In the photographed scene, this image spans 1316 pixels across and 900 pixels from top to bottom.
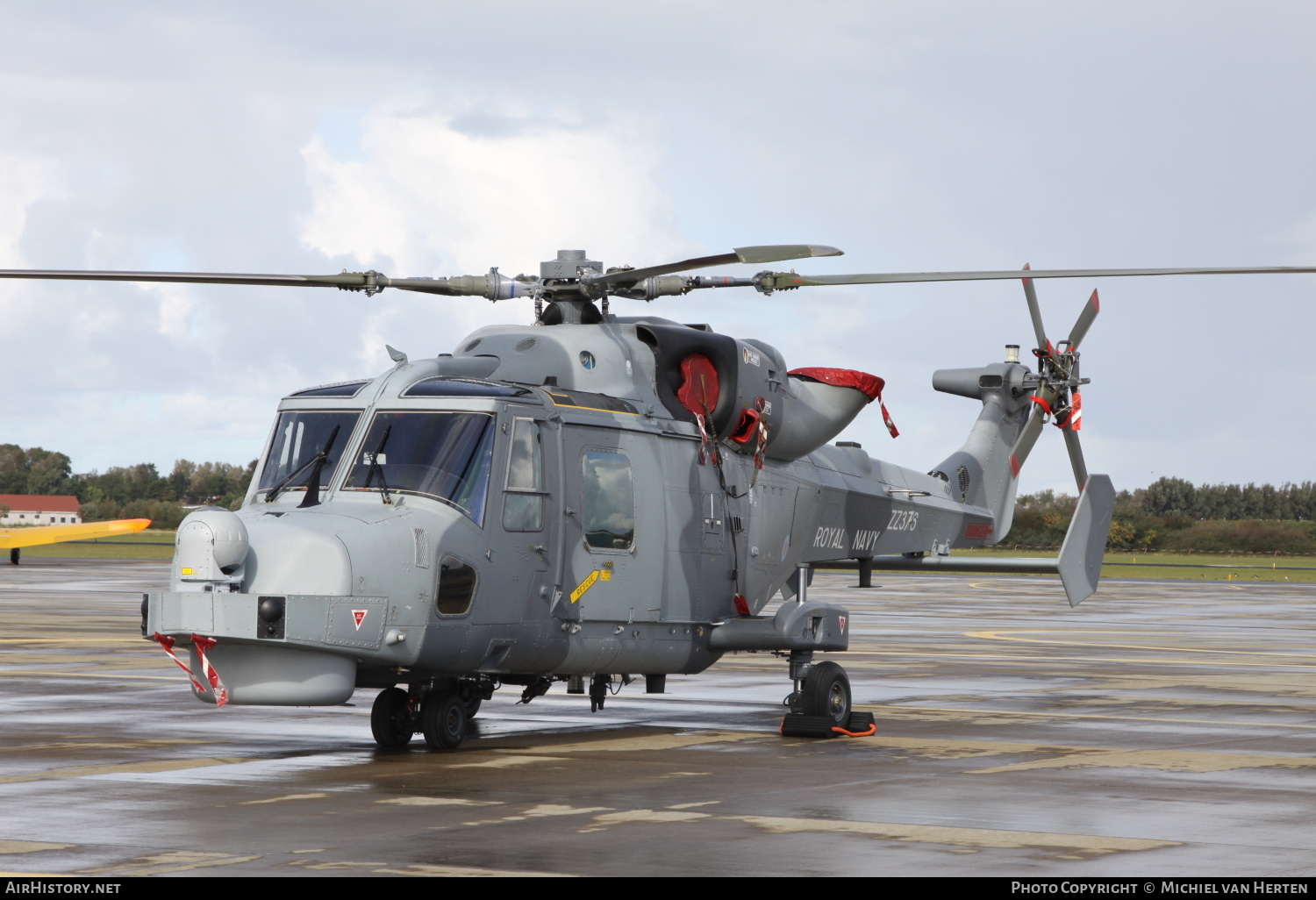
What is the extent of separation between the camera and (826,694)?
15.3 metres

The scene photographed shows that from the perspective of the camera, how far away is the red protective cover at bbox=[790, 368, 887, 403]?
16797mm

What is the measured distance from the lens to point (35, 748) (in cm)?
1383

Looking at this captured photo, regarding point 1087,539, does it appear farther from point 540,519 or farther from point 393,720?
point 393,720

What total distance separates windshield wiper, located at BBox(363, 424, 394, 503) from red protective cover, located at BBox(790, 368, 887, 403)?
18.0 feet

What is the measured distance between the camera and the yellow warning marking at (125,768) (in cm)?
1203

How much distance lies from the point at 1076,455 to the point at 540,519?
10.7m

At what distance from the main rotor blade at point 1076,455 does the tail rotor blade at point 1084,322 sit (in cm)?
123

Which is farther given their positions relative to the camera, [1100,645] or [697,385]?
[1100,645]

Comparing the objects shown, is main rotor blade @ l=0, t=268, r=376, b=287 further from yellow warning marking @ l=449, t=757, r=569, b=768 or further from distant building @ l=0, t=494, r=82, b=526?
distant building @ l=0, t=494, r=82, b=526

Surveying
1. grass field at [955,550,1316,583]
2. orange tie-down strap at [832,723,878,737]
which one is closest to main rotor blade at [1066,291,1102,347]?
orange tie-down strap at [832,723,878,737]

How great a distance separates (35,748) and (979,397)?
1355cm

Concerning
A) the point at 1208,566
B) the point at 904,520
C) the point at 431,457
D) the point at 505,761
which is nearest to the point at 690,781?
the point at 505,761

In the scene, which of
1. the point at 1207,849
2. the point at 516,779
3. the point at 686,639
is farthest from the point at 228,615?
the point at 1207,849

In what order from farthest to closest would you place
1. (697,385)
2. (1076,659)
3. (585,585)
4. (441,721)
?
(1076,659) → (697,385) → (585,585) → (441,721)
